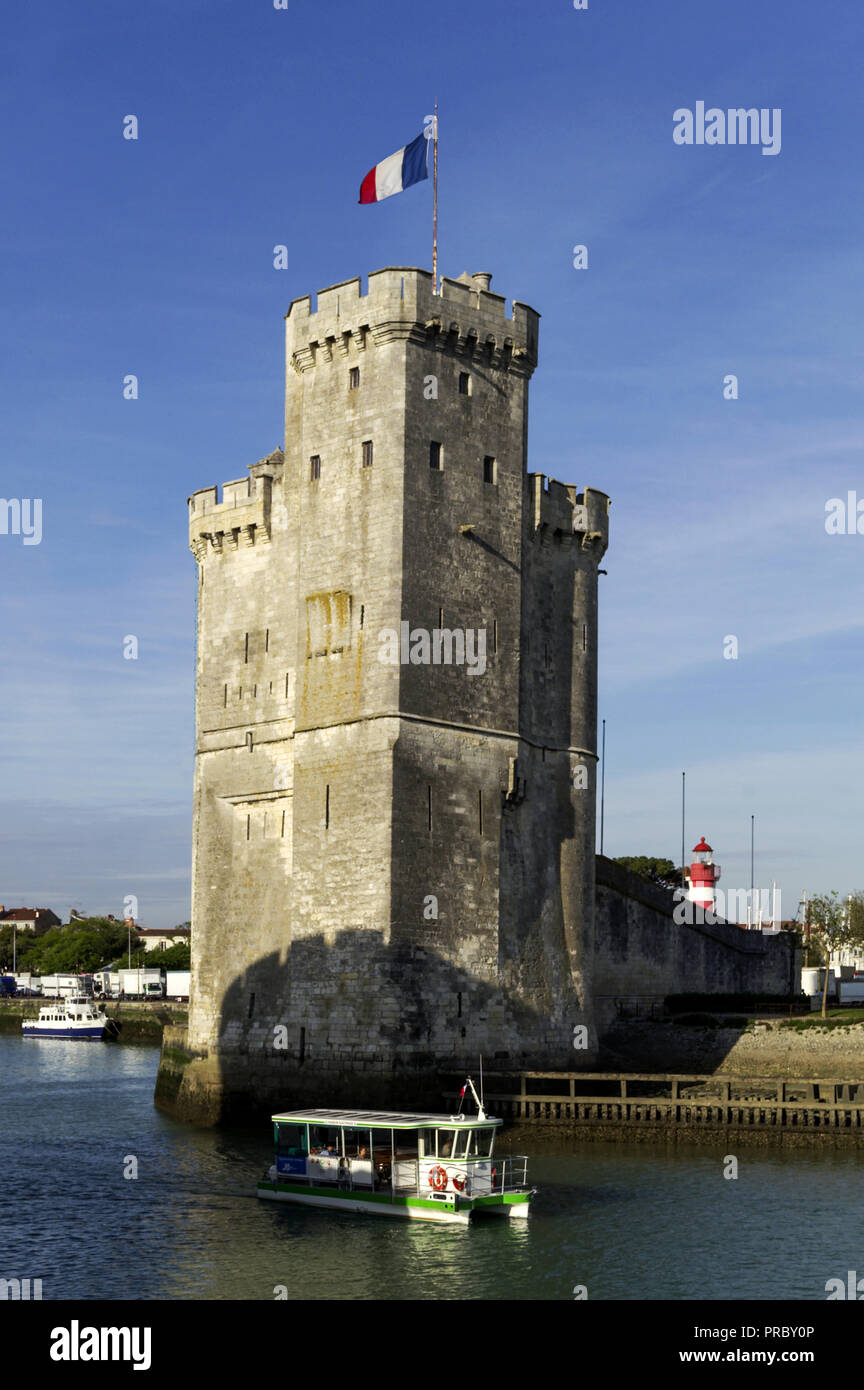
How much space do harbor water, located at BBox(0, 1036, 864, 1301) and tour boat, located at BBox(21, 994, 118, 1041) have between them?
6824cm

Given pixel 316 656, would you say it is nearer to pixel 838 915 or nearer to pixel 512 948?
pixel 512 948

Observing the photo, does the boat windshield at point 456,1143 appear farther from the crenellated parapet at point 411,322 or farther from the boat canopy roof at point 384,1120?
the crenellated parapet at point 411,322

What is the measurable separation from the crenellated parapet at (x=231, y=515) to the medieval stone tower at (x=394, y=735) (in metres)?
0.13

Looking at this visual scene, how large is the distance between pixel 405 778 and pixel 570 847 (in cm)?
942

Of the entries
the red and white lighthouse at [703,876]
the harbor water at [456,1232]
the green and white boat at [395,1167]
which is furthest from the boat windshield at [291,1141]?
the red and white lighthouse at [703,876]

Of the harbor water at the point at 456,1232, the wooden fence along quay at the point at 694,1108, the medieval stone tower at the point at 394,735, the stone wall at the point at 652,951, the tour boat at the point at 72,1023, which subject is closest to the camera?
A: the harbor water at the point at 456,1232

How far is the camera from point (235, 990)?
5188 cm

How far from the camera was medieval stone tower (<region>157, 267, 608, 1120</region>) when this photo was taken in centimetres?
4612

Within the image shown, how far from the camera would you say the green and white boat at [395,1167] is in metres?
33.9

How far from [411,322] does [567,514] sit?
34.1ft

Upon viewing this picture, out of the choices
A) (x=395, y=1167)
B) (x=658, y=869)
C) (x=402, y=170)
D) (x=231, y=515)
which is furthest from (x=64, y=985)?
(x=395, y=1167)

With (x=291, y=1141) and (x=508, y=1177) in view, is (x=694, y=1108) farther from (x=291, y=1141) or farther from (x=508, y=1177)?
(x=291, y=1141)

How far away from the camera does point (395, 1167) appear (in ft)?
115

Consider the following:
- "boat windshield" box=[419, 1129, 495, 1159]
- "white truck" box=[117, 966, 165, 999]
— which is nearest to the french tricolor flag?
"boat windshield" box=[419, 1129, 495, 1159]
